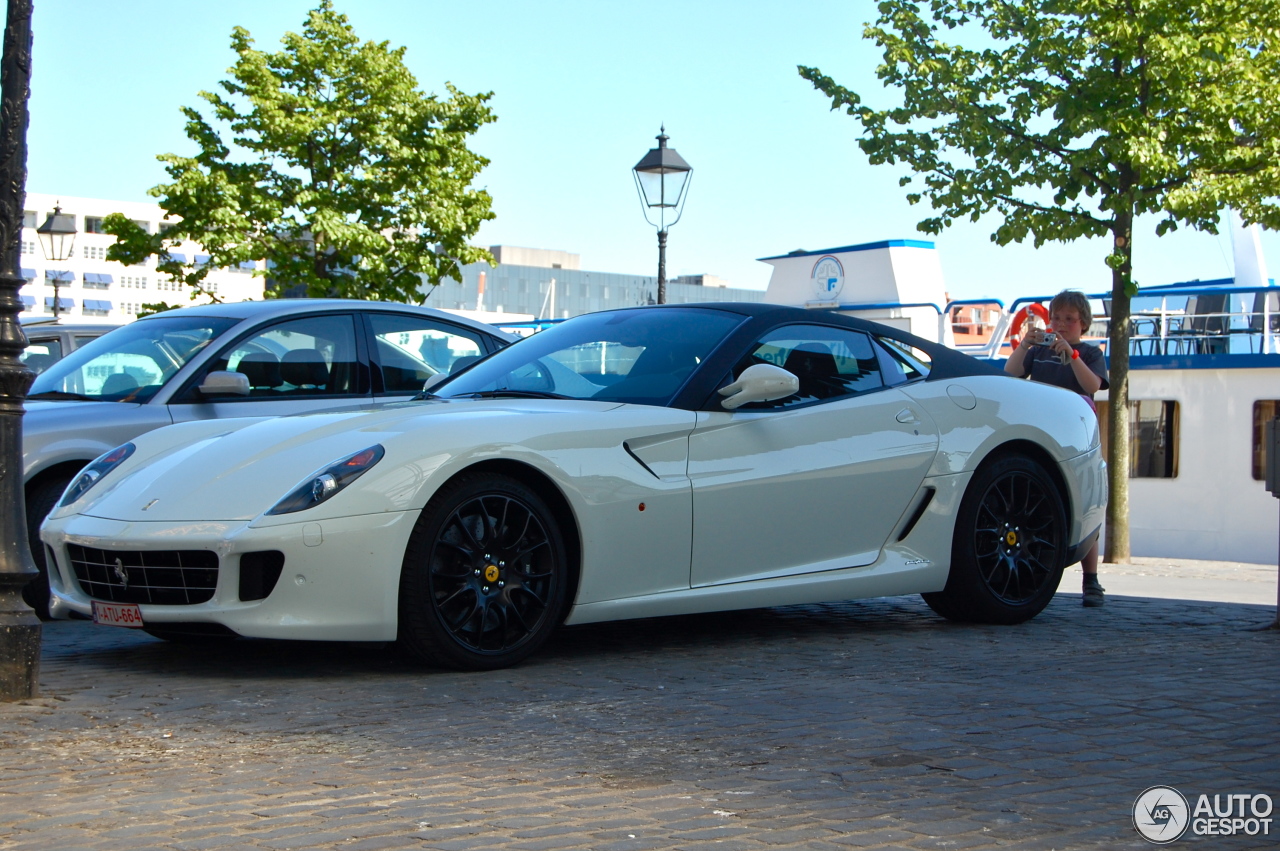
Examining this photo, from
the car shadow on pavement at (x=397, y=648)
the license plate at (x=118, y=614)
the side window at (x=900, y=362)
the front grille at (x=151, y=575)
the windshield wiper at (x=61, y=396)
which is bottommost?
the car shadow on pavement at (x=397, y=648)

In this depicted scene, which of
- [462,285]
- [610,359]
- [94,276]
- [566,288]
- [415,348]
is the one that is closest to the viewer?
[610,359]

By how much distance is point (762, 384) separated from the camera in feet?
19.1

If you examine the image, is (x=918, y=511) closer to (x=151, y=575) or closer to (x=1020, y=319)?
(x=151, y=575)

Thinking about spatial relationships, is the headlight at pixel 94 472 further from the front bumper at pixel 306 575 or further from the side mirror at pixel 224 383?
the side mirror at pixel 224 383

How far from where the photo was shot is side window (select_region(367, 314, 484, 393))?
785cm

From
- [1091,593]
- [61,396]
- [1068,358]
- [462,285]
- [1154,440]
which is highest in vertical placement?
[462,285]

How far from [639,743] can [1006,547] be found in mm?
3202

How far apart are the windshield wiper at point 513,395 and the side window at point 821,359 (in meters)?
0.80

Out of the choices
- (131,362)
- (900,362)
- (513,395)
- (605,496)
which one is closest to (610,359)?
(513,395)

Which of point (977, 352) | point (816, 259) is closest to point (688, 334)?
point (977, 352)

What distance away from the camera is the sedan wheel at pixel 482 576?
5.17m

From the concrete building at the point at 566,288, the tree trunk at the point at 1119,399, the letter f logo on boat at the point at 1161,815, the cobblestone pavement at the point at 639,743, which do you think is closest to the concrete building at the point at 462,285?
the concrete building at the point at 566,288

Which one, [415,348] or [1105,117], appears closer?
[415,348]

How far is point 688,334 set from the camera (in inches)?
249
